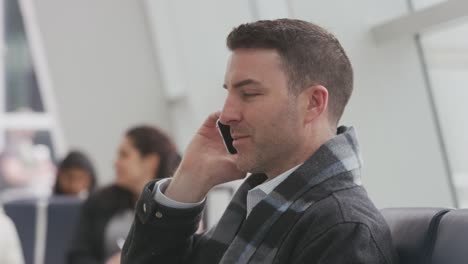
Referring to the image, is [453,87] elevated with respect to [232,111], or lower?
lower

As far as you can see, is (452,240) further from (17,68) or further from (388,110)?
(17,68)

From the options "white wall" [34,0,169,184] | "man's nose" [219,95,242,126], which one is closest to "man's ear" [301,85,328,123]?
"man's nose" [219,95,242,126]

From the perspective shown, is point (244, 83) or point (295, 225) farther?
point (244, 83)

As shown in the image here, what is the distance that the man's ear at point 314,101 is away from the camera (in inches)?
59.7

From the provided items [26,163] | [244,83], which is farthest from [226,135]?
[26,163]

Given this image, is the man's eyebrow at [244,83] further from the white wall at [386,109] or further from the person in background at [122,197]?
the person in background at [122,197]

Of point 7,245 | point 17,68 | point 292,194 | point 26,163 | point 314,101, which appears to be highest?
point 17,68

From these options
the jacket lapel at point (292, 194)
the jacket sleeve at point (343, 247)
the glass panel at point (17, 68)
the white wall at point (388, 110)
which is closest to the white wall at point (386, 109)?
the white wall at point (388, 110)

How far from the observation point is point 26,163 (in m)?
5.96

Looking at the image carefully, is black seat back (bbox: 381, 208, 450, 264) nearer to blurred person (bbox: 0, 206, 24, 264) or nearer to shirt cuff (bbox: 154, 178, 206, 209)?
shirt cuff (bbox: 154, 178, 206, 209)

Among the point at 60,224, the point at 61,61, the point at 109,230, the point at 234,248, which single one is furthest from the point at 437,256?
the point at 61,61

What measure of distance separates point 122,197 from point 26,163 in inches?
107

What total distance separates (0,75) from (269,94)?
463 centimetres

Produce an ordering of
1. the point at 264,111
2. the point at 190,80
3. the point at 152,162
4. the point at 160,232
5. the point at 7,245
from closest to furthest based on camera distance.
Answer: the point at 264,111, the point at 160,232, the point at 7,245, the point at 152,162, the point at 190,80
